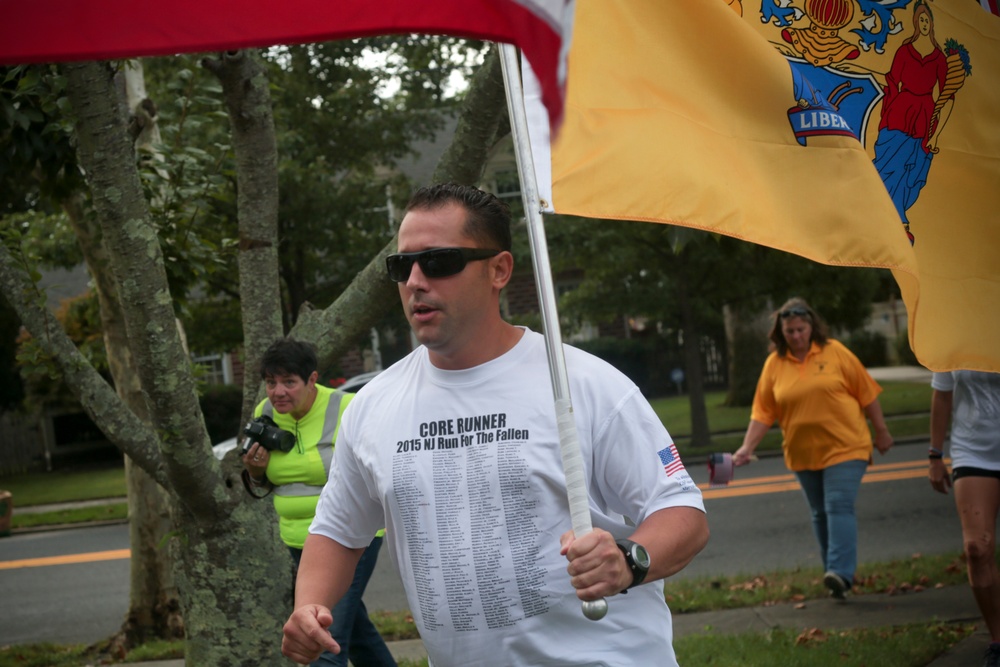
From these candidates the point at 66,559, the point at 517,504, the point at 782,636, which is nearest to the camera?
the point at 517,504

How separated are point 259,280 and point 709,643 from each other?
3.39 meters

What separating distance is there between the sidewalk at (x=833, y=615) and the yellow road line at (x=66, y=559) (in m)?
6.25

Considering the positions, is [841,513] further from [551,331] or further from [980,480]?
[551,331]

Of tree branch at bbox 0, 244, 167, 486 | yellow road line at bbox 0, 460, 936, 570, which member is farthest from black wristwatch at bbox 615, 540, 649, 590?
yellow road line at bbox 0, 460, 936, 570

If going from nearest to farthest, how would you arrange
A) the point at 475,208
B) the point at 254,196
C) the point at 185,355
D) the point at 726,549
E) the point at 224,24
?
the point at 224,24
the point at 475,208
the point at 185,355
the point at 254,196
the point at 726,549

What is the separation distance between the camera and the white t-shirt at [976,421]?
5719 mm

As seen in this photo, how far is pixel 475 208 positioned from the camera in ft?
9.48

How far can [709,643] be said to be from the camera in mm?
6637

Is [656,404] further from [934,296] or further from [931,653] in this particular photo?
[934,296]

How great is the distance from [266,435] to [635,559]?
3418mm

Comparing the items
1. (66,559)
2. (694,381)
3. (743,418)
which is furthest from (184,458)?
(743,418)

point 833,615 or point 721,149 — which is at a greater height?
point 721,149

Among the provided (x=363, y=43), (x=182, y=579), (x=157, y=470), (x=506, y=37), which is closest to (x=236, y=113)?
(x=157, y=470)

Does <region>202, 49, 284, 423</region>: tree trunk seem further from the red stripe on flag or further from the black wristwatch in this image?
the black wristwatch
